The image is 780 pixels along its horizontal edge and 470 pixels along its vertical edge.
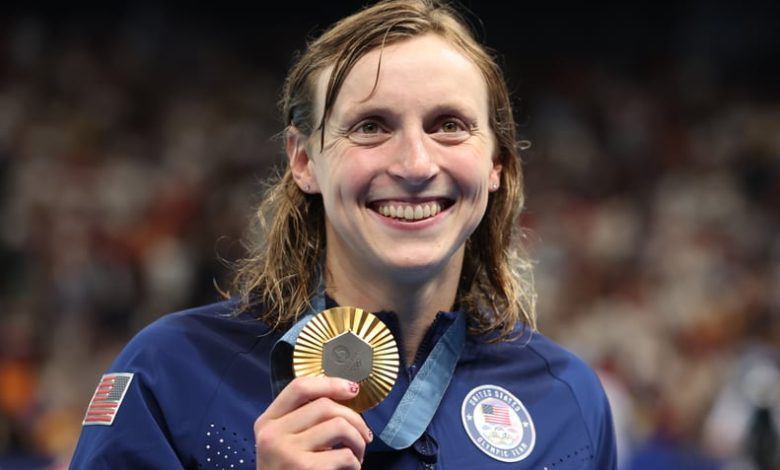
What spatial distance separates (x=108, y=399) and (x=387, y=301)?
1.88 ft

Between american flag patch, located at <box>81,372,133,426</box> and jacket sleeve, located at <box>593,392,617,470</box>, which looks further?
jacket sleeve, located at <box>593,392,617,470</box>

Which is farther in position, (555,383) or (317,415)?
(555,383)

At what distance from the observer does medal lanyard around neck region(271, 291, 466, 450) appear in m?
2.26

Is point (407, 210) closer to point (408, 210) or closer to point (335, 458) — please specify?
point (408, 210)

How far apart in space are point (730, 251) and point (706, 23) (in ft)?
11.9

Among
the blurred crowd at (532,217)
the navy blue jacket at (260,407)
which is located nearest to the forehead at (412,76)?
the navy blue jacket at (260,407)

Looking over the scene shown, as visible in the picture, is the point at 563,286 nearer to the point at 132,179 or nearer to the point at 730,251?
the point at 730,251

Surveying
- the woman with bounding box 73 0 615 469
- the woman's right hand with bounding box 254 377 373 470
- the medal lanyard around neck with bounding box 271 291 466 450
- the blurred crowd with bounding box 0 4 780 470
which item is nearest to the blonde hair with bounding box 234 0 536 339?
the woman with bounding box 73 0 615 469

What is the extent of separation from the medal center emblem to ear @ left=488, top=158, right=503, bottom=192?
2.18 ft

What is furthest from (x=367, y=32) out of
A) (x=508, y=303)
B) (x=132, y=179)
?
(x=132, y=179)

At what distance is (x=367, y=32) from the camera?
2439 millimetres

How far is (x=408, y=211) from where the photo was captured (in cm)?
233

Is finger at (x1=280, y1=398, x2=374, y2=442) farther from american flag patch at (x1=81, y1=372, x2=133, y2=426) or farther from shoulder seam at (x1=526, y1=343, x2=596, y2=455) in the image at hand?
shoulder seam at (x1=526, y1=343, x2=596, y2=455)

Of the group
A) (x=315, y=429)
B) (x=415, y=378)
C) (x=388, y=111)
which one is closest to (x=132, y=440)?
(x=315, y=429)
